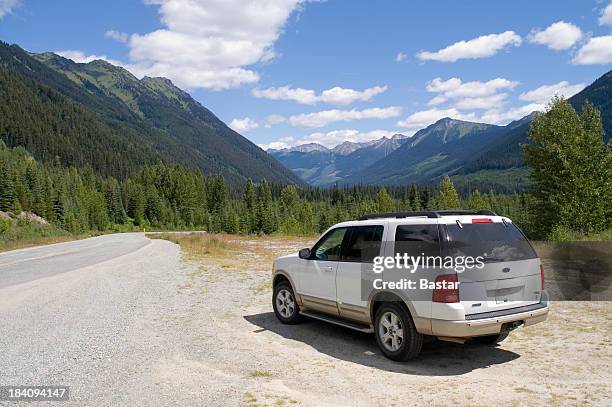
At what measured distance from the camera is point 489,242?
6.54 meters

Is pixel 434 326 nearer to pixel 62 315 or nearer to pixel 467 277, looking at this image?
pixel 467 277

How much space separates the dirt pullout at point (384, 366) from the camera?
209 inches

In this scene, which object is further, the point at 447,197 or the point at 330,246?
the point at 447,197

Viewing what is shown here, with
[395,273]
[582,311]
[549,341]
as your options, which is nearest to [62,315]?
[395,273]

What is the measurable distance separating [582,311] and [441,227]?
17.4 feet

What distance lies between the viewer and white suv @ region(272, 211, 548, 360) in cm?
614

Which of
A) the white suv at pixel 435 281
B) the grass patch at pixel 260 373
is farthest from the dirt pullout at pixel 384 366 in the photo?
the white suv at pixel 435 281

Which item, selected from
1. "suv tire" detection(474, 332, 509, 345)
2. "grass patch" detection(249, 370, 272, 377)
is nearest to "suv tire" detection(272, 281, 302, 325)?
"grass patch" detection(249, 370, 272, 377)

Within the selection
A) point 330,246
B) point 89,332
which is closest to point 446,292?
point 330,246

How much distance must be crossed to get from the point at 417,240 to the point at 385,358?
1975mm

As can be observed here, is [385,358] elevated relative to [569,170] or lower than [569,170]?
lower

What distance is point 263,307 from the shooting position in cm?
1120

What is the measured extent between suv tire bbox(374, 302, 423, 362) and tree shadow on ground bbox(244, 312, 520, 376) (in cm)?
17

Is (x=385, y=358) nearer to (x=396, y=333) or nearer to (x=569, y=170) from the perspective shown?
(x=396, y=333)
